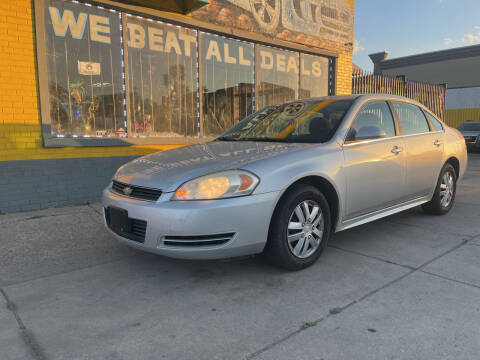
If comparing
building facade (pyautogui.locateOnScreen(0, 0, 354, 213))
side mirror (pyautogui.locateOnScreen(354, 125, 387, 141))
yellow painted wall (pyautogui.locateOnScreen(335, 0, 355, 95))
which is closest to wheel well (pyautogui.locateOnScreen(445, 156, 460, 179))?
side mirror (pyautogui.locateOnScreen(354, 125, 387, 141))

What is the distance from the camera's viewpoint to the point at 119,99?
6.60m

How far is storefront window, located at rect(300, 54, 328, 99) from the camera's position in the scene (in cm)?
983

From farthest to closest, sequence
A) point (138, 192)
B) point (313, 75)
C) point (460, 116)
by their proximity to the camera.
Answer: point (460, 116)
point (313, 75)
point (138, 192)

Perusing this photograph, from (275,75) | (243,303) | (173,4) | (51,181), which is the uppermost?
(173,4)

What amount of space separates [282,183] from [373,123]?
61.7 inches

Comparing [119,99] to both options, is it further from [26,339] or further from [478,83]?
[478,83]

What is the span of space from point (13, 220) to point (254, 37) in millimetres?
6085

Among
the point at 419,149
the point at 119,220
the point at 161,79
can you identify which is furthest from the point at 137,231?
the point at 161,79

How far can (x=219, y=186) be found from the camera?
9.17 ft

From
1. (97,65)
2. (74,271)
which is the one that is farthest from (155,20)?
(74,271)

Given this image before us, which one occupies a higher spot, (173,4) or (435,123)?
(173,4)

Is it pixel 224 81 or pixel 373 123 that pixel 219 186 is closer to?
pixel 373 123

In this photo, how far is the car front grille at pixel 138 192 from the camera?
2.90 metres

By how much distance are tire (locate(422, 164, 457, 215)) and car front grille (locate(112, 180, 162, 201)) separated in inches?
146
